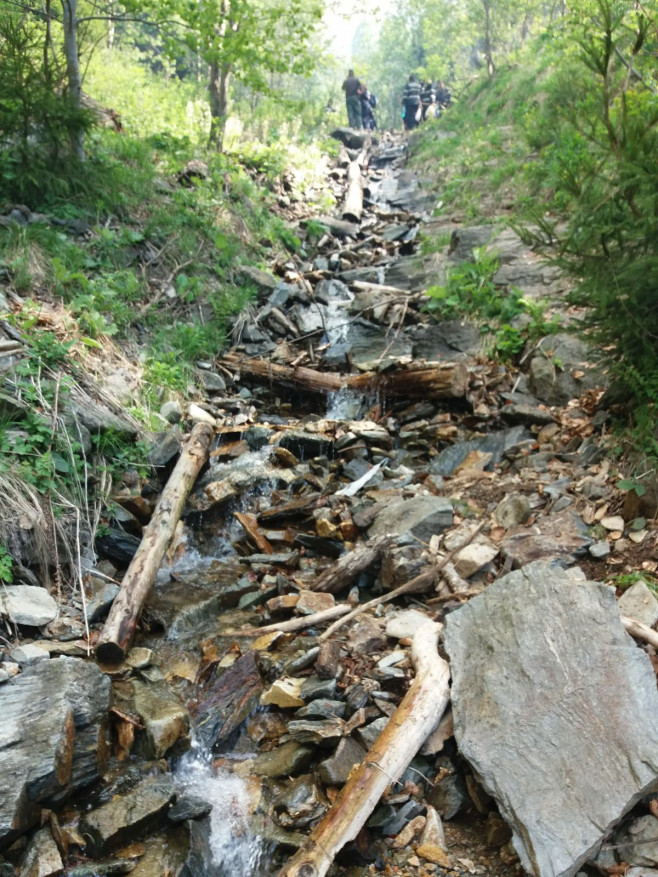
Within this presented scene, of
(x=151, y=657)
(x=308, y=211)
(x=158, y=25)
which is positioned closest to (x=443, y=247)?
(x=308, y=211)

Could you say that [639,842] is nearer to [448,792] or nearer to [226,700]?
[448,792]

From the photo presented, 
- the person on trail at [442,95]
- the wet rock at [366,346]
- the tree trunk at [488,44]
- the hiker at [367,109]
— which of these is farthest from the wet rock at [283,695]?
the person on trail at [442,95]

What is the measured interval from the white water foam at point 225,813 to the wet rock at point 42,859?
641 millimetres

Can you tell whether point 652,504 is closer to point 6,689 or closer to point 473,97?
point 6,689

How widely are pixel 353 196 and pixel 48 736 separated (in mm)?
15558

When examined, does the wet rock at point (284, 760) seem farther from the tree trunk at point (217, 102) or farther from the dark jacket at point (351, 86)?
the dark jacket at point (351, 86)

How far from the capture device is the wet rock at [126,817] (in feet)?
9.37

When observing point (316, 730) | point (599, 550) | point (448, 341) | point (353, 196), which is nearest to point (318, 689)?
point (316, 730)

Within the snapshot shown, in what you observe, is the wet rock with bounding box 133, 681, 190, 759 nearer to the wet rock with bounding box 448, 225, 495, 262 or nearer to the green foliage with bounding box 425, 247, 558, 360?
the green foliage with bounding box 425, 247, 558, 360

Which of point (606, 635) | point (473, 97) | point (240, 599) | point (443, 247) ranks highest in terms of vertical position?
point (473, 97)

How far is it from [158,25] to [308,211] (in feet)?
18.3

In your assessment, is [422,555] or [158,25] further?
[158,25]

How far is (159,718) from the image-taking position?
3496 mm

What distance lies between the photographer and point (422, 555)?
4660mm
